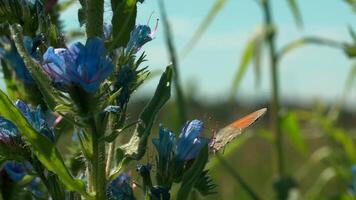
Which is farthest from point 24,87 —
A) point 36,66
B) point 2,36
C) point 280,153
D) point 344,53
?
point 280,153

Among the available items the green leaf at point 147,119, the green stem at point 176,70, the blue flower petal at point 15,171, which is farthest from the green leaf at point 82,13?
the green stem at point 176,70

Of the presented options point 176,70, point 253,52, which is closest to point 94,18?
point 176,70

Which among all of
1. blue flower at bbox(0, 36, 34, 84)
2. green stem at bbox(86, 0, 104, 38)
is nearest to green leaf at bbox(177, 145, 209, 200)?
green stem at bbox(86, 0, 104, 38)

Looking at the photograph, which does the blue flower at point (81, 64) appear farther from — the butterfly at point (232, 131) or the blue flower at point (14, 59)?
the blue flower at point (14, 59)

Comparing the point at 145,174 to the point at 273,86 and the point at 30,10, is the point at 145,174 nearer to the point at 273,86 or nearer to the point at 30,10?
the point at 30,10

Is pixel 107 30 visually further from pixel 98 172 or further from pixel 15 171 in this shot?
pixel 15 171

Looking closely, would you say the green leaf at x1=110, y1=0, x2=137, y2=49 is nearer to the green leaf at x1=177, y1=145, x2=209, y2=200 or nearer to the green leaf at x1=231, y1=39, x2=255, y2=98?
the green leaf at x1=177, y1=145, x2=209, y2=200
